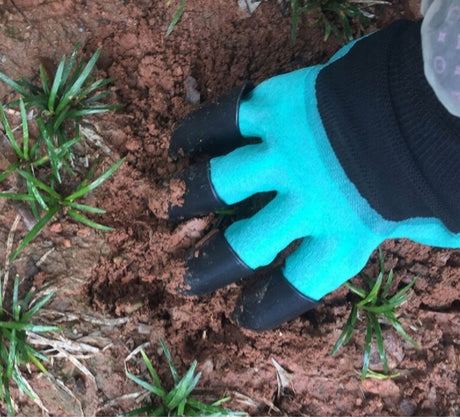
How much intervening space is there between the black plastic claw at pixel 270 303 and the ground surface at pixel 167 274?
9 cm

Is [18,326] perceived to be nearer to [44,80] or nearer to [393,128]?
[44,80]

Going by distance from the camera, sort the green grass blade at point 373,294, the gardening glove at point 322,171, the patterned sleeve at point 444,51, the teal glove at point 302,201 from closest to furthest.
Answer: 1. the patterned sleeve at point 444,51
2. the gardening glove at point 322,171
3. the teal glove at point 302,201
4. the green grass blade at point 373,294

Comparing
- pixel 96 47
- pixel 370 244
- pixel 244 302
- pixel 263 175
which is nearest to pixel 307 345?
pixel 244 302

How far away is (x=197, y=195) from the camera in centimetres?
150

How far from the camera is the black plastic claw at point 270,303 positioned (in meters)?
1.49

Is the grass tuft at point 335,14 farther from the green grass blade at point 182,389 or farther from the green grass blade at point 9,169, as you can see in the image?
the green grass blade at point 182,389

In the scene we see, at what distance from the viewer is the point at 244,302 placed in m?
1.56

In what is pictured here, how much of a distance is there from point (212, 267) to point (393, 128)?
1.89ft

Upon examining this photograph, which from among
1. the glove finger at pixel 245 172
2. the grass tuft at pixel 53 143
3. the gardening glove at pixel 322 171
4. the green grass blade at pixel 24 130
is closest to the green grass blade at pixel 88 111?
the grass tuft at pixel 53 143

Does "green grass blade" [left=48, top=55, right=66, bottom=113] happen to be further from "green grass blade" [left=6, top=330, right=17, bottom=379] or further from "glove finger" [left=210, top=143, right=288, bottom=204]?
"green grass blade" [left=6, top=330, right=17, bottom=379]

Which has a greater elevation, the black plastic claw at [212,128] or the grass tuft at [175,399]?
the black plastic claw at [212,128]

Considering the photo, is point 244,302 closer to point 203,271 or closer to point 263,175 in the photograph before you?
point 203,271

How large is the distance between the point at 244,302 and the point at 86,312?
1.48ft

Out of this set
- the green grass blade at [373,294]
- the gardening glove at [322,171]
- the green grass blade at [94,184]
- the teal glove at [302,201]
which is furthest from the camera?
the green grass blade at [373,294]
